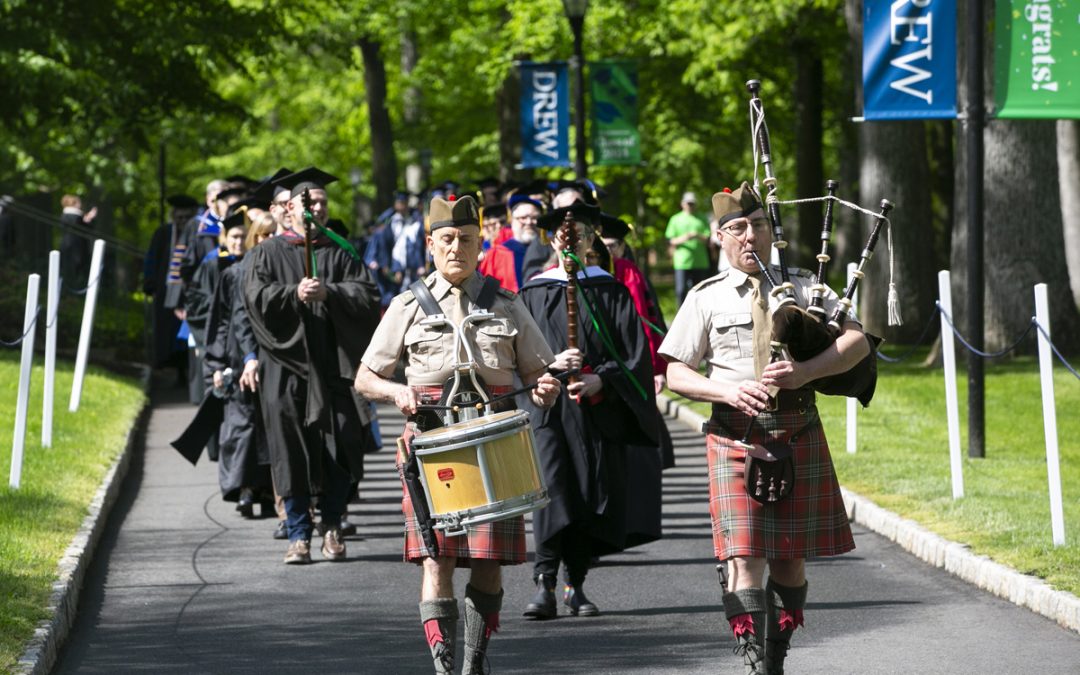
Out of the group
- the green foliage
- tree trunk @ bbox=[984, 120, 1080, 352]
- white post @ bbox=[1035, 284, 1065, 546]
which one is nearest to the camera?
white post @ bbox=[1035, 284, 1065, 546]

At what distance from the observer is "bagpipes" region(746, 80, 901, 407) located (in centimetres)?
641

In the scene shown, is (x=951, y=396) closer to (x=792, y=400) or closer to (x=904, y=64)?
(x=904, y=64)

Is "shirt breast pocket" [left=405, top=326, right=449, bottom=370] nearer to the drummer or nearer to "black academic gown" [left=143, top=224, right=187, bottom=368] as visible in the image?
the drummer

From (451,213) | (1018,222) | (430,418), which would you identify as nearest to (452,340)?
(430,418)

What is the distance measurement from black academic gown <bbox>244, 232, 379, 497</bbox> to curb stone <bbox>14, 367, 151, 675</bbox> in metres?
1.16

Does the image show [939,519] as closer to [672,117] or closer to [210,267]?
[210,267]

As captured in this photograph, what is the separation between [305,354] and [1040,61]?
5659 millimetres

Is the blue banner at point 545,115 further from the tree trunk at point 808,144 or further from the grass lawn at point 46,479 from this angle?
the tree trunk at point 808,144

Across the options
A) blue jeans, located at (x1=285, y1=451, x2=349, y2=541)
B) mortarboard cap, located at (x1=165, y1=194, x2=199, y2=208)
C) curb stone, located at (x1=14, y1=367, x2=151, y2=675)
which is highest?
mortarboard cap, located at (x1=165, y1=194, x2=199, y2=208)

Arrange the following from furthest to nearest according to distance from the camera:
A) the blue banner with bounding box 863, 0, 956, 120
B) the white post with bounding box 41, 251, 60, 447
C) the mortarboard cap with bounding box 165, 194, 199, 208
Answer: the mortarboard cap with bounding box 165, 194, 199, 208, the blue banner with bounding box 863, 0, 956, 120, the white post with bounding box 41, 251, 60, 447

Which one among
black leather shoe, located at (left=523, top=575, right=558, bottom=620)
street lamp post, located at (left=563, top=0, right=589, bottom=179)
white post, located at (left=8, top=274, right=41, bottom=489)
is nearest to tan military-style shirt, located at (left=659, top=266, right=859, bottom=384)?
black leather shoe, located at (left=523, top=575, right=558, bottom=620)

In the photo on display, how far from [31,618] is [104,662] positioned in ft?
1.20

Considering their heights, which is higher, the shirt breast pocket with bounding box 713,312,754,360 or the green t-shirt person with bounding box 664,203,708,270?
the green t-shirt person with bounding box 664,203,708,270

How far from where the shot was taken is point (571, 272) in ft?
26.5
